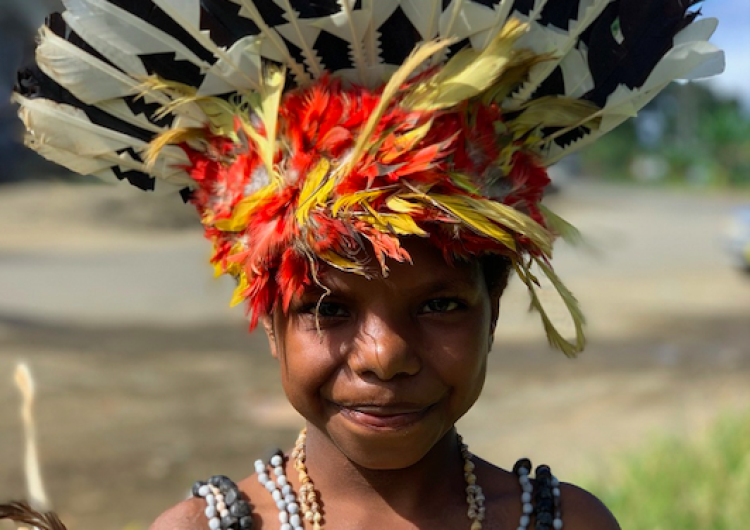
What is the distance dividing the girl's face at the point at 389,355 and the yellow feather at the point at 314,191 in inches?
4.9

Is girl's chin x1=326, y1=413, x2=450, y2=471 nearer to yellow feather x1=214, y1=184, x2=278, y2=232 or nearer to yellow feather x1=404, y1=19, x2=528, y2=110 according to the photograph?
yellow feather x1=214, y1=184, x2=278, y2=232

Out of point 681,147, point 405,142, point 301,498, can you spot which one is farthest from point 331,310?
point 681,147

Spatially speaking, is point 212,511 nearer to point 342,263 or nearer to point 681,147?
point 342,263

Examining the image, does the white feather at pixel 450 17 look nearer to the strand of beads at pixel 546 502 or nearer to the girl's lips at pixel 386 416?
the girl's lips at pixel 386 416

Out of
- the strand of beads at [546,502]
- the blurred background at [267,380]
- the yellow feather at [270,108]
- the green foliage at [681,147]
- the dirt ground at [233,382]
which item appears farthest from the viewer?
the green foliage at [681,147]

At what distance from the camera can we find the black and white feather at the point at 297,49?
1.79 metres

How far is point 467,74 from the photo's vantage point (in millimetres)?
1787

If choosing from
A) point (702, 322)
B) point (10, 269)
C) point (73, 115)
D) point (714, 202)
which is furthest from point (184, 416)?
point (714, 202)

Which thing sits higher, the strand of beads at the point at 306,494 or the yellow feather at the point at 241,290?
the yellow feather at the point at 241,290

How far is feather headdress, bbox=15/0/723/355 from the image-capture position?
1.77m

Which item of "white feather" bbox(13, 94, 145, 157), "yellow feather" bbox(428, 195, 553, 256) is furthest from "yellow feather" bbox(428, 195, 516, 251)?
"white feather" bbox(13, 94, 145, 157)

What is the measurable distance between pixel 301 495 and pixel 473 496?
377mm

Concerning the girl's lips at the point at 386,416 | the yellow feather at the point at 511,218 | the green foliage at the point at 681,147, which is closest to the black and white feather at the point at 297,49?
the yellow feather at the point at 511,218

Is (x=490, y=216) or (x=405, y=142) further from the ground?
(x=405, y=142)
